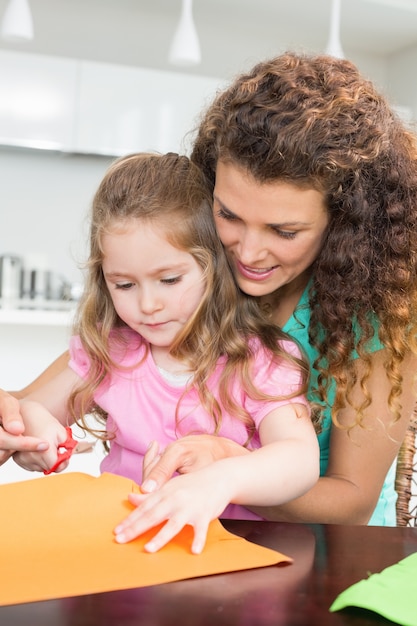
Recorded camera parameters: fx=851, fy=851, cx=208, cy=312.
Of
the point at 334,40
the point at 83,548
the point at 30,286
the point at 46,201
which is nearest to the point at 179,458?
the point at 83,548

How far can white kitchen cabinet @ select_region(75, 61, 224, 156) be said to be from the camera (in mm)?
4156

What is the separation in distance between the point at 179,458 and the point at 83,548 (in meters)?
0.23

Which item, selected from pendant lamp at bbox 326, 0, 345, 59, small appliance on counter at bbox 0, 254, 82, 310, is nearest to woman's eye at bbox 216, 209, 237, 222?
pendant lamp at bbox 326, 0, 345, 59

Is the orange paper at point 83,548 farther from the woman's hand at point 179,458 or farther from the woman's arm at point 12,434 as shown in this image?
the woman's arm at point 12,434

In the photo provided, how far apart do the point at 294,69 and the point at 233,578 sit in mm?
819

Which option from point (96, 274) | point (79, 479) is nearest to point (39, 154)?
point (96, 274)

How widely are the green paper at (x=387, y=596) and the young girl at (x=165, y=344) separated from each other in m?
0.43

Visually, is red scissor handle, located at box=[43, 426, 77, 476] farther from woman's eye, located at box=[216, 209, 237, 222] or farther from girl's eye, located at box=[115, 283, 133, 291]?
woman's eye, located at box=[216, 209, 237, 222]

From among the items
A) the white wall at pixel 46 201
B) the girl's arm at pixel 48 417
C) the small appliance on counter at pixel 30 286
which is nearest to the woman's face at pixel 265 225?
the girl's arm at pixel 48 417

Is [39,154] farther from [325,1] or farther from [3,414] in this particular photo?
[3,414]

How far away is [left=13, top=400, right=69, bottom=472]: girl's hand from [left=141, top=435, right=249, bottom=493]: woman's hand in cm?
19

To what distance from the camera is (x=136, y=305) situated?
1.27 m

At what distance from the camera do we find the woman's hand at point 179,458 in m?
0.93

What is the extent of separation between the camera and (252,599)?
2.16 ft
